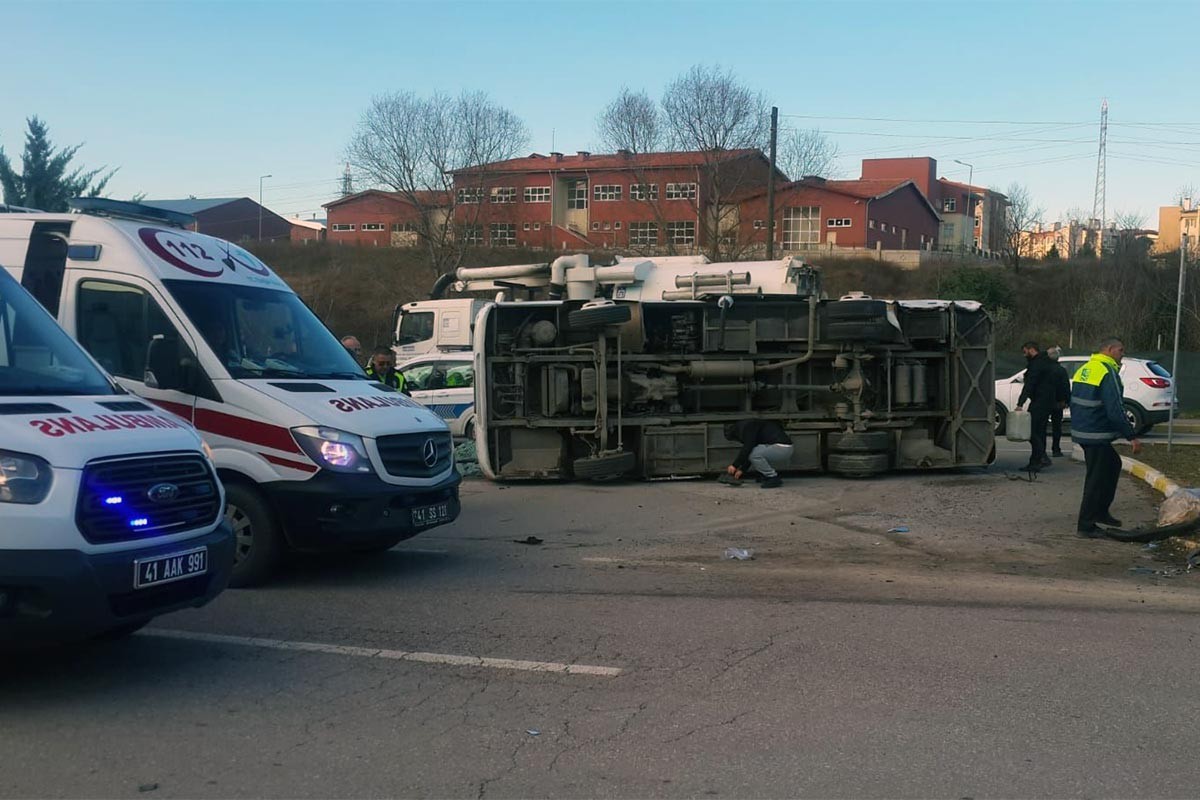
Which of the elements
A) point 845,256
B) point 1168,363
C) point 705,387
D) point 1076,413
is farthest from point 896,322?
point 845,256

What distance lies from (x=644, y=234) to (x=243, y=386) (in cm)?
5252

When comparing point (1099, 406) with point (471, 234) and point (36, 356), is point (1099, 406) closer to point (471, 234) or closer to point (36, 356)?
point (36, 356)

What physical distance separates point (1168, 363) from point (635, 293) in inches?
715

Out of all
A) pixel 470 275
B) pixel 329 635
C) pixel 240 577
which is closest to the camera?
pixel 329 635

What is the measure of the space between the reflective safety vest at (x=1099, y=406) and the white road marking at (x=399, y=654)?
21.2ft

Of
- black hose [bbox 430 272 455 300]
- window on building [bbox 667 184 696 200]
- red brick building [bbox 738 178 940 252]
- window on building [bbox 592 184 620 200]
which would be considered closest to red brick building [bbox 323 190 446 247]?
window on building [bbox 667 184 696 200]

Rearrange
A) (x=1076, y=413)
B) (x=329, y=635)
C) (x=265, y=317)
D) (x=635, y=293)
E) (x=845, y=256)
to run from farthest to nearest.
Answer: (x=845, y=256), (x=635, y=293), (x=1076, y=413), (x=265, y=317), (x=329, y=635)

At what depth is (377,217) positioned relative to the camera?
69312 millimetres

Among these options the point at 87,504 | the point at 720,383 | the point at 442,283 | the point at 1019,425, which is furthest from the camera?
the point at 442,283

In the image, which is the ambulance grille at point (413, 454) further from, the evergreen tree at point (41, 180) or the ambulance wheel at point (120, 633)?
the evergreen tree at point (41, 180)

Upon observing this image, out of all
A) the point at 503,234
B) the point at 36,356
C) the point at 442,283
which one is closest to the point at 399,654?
the point at 36,356

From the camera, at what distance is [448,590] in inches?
312

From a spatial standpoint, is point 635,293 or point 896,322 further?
point 635,293

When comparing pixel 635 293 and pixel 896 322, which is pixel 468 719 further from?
pixel 635 293
